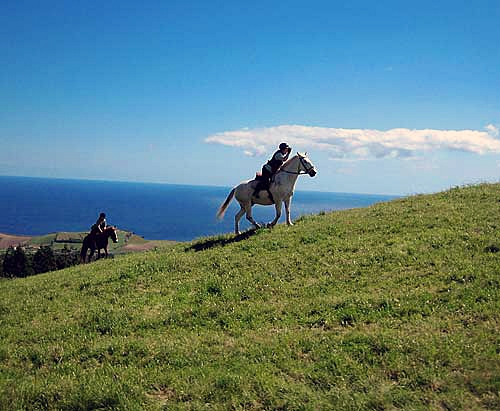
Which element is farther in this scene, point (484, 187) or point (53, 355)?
point (484, 187)

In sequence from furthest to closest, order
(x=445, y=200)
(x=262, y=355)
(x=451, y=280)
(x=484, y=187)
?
(x=484, y=187) → (x=445, y=200) → (x=451, y=280) → (x=262, y=355)

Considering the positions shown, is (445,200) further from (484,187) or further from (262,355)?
(262,355)

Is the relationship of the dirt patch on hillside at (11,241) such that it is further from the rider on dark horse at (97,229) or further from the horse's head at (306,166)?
the horse's head at (306,166)

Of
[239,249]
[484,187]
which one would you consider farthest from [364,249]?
[484,187]

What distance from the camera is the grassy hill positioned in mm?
6438

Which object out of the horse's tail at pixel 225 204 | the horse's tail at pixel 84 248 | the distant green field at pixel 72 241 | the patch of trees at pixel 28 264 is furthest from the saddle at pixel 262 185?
the distant green field at pixel 72 241

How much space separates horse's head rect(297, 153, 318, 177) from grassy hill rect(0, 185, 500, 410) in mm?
4067

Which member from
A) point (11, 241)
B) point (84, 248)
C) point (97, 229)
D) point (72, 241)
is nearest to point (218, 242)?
point (97, 229)

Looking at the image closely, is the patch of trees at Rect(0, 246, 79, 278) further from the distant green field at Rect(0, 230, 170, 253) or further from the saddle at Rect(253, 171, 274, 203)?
the distant green field at Rect(0, 230, 170, 253)

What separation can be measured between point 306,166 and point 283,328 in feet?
35.9

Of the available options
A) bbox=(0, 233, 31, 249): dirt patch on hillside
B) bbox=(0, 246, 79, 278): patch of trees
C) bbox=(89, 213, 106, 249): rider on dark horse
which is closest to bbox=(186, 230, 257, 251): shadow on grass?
bbox=(89, 213, 106, 249): rider on dark horse

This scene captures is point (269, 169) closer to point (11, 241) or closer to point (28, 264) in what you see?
point (28, 264)

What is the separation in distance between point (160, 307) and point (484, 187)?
1865cm

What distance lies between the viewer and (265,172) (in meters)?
18.9
